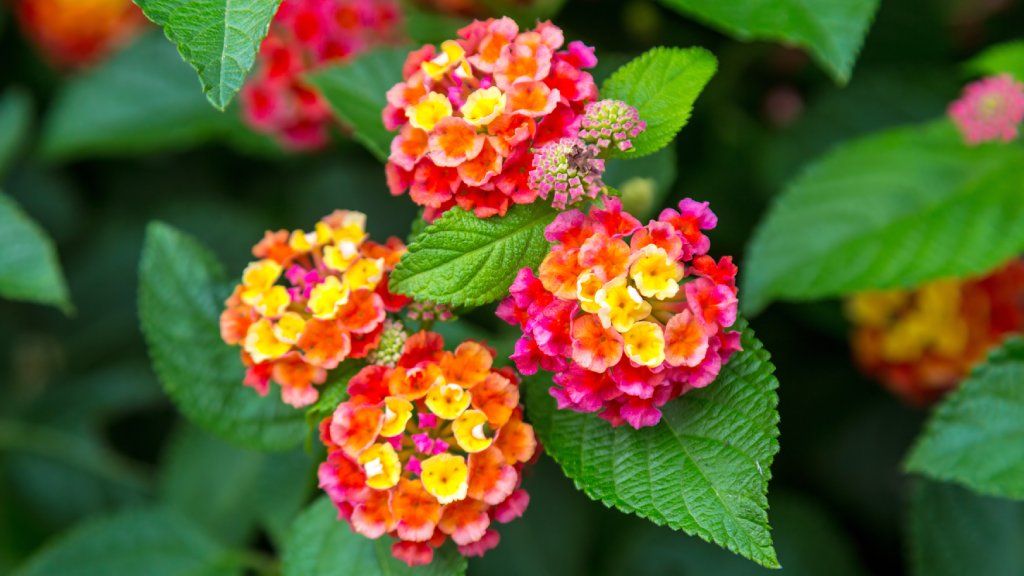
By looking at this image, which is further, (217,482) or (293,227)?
(293,227)

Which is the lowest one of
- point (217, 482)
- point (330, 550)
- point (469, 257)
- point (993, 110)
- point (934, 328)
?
point (217, 482)

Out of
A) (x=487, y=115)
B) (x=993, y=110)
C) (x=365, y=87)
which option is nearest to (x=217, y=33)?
(x=487, y=115)

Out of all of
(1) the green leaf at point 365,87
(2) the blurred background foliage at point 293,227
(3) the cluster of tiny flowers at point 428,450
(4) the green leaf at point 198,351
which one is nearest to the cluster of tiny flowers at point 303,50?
(2) the blurred background foliage at point 293,227

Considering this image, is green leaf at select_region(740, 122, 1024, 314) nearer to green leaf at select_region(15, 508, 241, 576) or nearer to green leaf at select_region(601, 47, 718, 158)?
green leaf at select_region(601, 47, 718, 158)

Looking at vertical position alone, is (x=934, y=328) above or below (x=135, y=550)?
above

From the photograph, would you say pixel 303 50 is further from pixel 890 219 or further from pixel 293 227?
pixel 890 219

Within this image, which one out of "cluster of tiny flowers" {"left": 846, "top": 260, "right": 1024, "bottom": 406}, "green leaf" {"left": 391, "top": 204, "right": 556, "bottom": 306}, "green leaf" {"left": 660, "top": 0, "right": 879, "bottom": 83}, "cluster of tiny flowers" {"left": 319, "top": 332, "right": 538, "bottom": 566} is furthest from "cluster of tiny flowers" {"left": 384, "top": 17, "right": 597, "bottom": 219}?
"cluster of tiny flowers" {"left": 846, "top": 260, "right": 1024, "bottom": 406}

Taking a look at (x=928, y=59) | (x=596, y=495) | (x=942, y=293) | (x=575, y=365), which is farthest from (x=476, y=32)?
(x=928, y=59)
